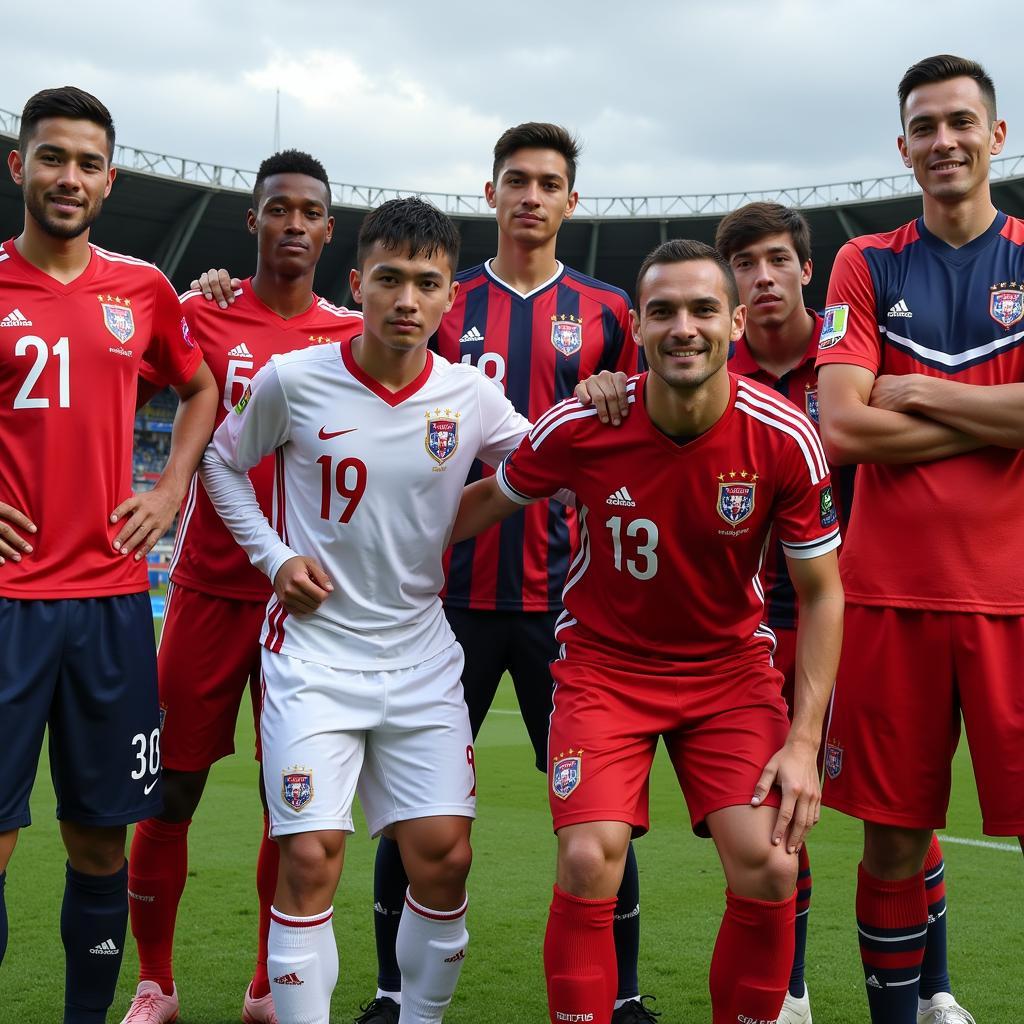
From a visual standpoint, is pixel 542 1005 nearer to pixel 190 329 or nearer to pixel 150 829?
pixel 150 829

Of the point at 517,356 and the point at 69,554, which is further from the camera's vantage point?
the point at 517,356

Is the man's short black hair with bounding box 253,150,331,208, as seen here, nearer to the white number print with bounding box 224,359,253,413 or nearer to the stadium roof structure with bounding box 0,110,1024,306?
the white number print with bounding box 224,359,253,413

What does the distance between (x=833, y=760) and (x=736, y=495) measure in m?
0.72

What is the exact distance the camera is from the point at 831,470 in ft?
12.0

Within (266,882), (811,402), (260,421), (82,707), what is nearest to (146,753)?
(82,707)

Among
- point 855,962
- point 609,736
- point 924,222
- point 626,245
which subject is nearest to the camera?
point 609,736

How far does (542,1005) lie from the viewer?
352cm

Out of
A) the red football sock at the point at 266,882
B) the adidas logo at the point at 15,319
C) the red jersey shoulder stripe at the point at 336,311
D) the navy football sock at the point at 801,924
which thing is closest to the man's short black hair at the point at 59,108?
the adidas logo at the point at 15,319

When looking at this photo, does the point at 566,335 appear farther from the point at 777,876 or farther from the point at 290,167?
the point at 777,876

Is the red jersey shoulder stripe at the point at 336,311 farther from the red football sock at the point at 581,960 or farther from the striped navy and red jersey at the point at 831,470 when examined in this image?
the red football sock at the point at 581,960

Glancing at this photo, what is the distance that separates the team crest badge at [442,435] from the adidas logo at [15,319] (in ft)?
3.40

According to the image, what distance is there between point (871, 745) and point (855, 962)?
57.5 inches

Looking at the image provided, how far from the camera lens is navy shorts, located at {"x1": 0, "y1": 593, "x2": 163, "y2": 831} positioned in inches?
109

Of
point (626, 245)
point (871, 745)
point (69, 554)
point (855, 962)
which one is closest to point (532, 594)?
point (871, 745)
